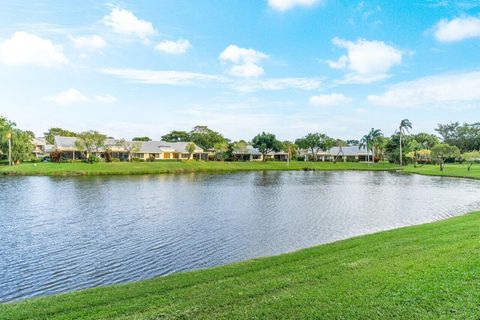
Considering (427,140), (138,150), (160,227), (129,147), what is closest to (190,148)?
(138,150)

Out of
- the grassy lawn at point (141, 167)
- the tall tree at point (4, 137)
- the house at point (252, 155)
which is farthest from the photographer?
the house at point (252, 155)

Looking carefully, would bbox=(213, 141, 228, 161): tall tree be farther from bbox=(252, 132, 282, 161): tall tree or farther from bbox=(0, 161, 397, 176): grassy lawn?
bbox=(0, 161, 397, 176): grassy lawn

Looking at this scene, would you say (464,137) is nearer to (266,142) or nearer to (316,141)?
(316,141)

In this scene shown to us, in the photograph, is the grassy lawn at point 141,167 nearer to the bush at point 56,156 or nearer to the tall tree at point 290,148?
the bush at point 56,156

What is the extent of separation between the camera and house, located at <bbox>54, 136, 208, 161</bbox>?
8694 cm

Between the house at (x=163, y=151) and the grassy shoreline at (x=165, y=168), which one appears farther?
the house at (x=163, y=151)

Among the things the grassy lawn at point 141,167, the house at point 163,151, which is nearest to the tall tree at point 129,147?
the house at point 163,151

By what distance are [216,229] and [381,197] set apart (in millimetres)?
23077

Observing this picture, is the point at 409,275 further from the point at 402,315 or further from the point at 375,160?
the point at 375,160

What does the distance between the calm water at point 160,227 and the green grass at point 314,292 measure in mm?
3769

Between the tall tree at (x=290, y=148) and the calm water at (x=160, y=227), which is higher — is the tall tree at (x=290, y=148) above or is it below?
above

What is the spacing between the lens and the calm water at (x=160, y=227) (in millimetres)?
14430

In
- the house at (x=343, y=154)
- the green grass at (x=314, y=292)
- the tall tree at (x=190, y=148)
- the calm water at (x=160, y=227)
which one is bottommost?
the calm water at (x=160, y=227)

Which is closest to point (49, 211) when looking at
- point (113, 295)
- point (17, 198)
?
point (17, 198)
